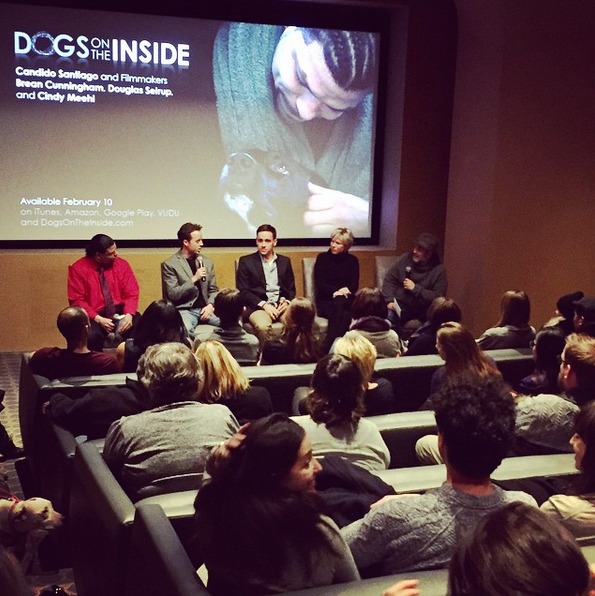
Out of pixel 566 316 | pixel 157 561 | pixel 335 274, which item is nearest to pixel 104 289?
pixel 335 274

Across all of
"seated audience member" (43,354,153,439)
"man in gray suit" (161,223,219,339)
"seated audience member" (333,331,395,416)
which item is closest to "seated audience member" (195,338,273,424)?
"seated audience member" (43,354,153,439)

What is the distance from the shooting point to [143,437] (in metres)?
2.73

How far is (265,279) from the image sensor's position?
636 centimetres

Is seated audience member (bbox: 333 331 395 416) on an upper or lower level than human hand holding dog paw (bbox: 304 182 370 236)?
lower

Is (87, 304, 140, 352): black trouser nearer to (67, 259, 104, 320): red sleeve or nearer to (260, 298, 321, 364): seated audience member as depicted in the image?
(67, 259, 104, 320): red sleeve

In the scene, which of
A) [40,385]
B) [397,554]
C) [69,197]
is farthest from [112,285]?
[397,554]

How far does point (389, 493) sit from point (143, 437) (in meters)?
0.88

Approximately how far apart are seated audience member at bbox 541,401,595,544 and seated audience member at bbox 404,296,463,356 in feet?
7.18

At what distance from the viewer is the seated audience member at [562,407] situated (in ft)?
10.3

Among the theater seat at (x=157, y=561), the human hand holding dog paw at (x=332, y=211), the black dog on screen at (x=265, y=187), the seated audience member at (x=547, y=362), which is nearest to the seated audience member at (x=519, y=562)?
the theater seat at (x=157, y=561)

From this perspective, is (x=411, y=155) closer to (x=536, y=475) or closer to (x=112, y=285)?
(x=112, y=285)

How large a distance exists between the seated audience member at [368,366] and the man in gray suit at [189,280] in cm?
240

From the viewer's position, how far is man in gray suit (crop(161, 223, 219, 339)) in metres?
5.88

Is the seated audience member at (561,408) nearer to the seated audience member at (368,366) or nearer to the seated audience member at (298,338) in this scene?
the seated audience member at (368,366)
